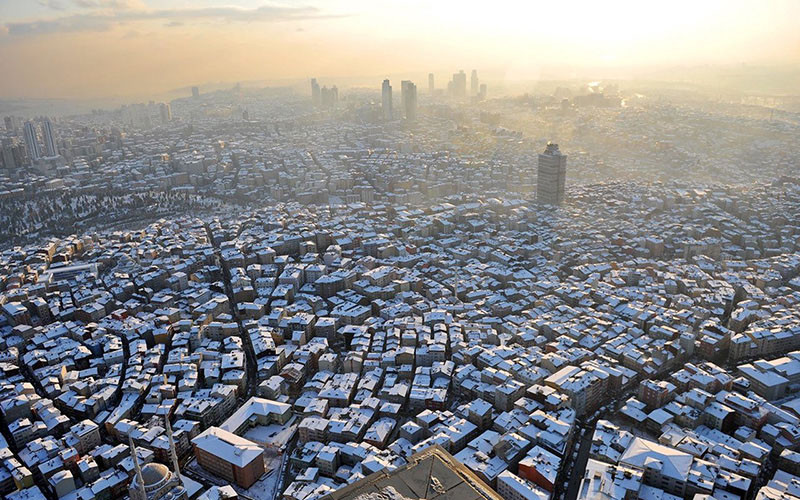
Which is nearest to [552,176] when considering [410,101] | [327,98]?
[410,101]

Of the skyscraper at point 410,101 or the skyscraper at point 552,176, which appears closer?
the skyscraper at point 552,176

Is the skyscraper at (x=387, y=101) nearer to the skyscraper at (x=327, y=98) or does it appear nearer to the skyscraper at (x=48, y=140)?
the skyscraper at (x=327, y=98)

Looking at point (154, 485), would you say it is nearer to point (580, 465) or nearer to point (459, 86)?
point (580, 465)

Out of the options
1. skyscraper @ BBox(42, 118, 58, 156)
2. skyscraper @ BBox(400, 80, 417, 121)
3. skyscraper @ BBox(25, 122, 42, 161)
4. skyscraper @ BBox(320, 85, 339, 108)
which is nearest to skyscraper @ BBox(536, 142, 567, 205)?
skyscraper @ BBox(400, 80, 417, 121)

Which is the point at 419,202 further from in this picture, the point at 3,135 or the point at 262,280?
the point at 3,135

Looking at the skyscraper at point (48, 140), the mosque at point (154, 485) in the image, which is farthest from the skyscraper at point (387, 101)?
the mosque at point (154, 485)
